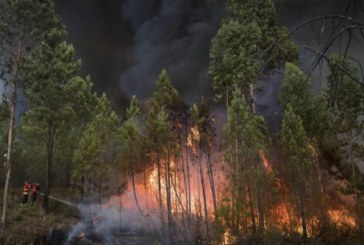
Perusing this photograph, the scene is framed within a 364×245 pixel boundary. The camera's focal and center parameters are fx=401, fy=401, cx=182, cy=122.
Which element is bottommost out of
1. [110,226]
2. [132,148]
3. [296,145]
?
[110,226]

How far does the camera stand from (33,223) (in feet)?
76.6

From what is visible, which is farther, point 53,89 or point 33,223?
point 53,89

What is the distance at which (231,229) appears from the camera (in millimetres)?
28422

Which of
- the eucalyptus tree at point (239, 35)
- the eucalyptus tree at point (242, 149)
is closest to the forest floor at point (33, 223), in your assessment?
the eucalyptus tree at point (242, 149)

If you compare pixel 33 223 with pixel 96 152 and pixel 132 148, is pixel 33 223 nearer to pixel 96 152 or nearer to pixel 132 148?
pixel 96 152

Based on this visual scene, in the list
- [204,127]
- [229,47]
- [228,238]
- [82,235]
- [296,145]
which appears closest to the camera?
[82,235]

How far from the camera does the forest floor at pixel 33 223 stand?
21062mm

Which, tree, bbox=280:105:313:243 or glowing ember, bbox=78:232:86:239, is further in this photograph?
tree, bbox=280:105:313:243

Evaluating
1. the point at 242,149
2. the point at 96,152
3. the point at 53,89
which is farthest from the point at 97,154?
the point at 242,149

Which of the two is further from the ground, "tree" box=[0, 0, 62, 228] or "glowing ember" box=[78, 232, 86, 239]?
"tree" box=[0, 0, 62, 228]

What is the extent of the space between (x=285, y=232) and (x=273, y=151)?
1464 cm

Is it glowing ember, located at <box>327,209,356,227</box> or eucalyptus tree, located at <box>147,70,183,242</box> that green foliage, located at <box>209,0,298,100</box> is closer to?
eucalyptus tree, located at <box>147,70,183,242</box>

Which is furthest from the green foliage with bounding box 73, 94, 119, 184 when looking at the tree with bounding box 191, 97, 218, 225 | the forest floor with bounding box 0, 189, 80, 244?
the tree with bounding box 191, 97, 218, 225

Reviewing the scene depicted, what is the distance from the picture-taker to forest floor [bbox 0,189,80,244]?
2106 cm
